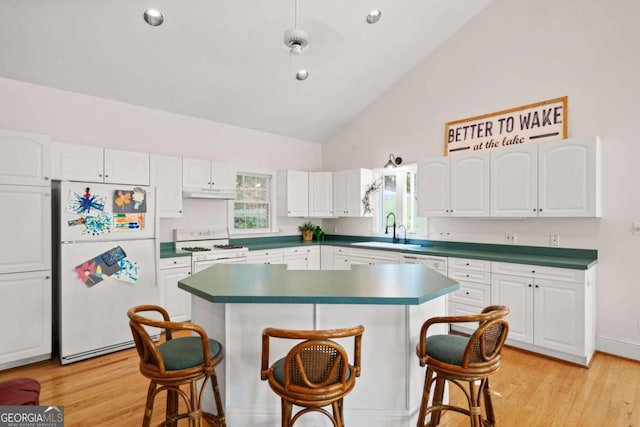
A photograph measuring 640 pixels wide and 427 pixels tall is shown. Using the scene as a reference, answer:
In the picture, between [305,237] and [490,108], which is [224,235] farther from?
[490,108]

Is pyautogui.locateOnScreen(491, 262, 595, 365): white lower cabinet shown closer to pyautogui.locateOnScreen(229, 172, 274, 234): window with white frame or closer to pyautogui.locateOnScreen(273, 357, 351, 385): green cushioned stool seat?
pyautogui.locateOnScreen(273, 357, 351, 385): green cushioned stool seat

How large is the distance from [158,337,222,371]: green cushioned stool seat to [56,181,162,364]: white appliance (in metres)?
1.80

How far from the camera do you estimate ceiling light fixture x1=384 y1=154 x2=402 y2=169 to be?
5273 millimetres

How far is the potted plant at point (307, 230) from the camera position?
6.03 meters

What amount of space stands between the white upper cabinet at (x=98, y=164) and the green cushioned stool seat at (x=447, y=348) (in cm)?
353

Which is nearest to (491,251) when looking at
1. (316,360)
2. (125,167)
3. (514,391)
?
(514,391)

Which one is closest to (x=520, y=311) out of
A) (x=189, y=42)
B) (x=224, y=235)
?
(x=224, y=235)

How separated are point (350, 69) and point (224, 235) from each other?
9.56 feet

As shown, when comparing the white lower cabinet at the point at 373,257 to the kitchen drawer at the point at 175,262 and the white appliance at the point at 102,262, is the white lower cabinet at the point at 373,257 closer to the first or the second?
the kitchen drawer at the point at 175,262

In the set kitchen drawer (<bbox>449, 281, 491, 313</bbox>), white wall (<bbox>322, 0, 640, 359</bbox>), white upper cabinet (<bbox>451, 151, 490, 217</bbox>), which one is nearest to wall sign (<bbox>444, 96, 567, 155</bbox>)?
white wall (<bbox>322, 0, 640, 359</bbox>)

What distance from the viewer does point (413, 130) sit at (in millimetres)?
5113

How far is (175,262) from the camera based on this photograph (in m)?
4.12

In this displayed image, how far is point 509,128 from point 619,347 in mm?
2495

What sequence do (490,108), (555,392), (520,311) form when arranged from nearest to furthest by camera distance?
(555,392) → (520,311) → (490,108)
